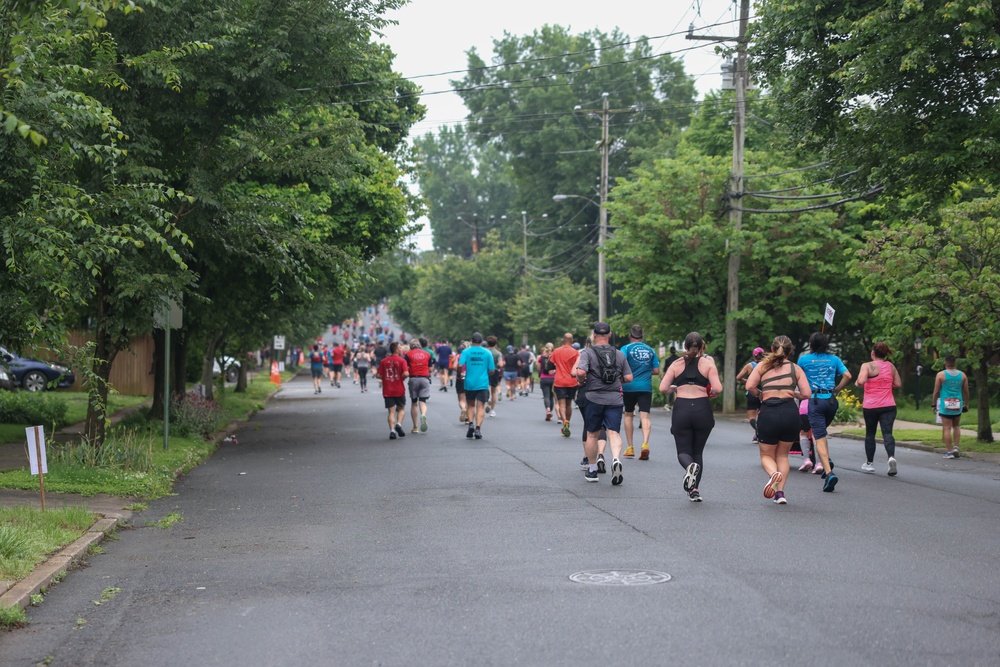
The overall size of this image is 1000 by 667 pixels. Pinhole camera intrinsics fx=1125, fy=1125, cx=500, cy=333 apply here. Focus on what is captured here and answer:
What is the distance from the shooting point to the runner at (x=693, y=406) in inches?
448

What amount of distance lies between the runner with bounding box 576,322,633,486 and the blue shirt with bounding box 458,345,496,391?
640 centimetres

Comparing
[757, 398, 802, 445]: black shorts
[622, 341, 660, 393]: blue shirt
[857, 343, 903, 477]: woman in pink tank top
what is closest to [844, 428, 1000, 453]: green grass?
[857, 343, 903, 477]: woman in pink tank top

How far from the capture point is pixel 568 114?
59.4 m

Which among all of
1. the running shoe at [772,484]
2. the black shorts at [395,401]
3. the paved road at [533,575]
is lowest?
the paved road at [533,575]

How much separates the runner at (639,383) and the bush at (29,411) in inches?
Answer: 431

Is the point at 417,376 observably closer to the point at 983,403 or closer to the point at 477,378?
the point at 477,378

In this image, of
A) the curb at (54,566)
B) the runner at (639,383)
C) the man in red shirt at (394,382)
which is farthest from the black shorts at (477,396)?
the curb at (54,566)

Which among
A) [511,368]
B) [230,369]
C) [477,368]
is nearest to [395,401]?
[477,368]

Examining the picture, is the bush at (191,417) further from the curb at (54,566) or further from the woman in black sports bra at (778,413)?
the woman in black sports bra at (778,413)

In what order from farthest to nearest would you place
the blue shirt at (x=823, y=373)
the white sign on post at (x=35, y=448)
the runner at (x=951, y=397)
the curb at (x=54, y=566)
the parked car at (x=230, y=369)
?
the parked car at (x=230, y=369), the runner at (x=951, y=397), the blue shirt at (x=823, y=373), the white sign on post at (x=35, y=448), the curb at (x=54, y=566)

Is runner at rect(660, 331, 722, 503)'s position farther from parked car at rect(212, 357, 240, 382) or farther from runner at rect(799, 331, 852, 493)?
parked car at rect(212, 357, 240, 382)

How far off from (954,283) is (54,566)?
1560cm

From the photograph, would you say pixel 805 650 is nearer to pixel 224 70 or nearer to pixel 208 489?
pixel 208 489

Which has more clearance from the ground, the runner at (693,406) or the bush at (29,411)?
the runner at (693,406)
